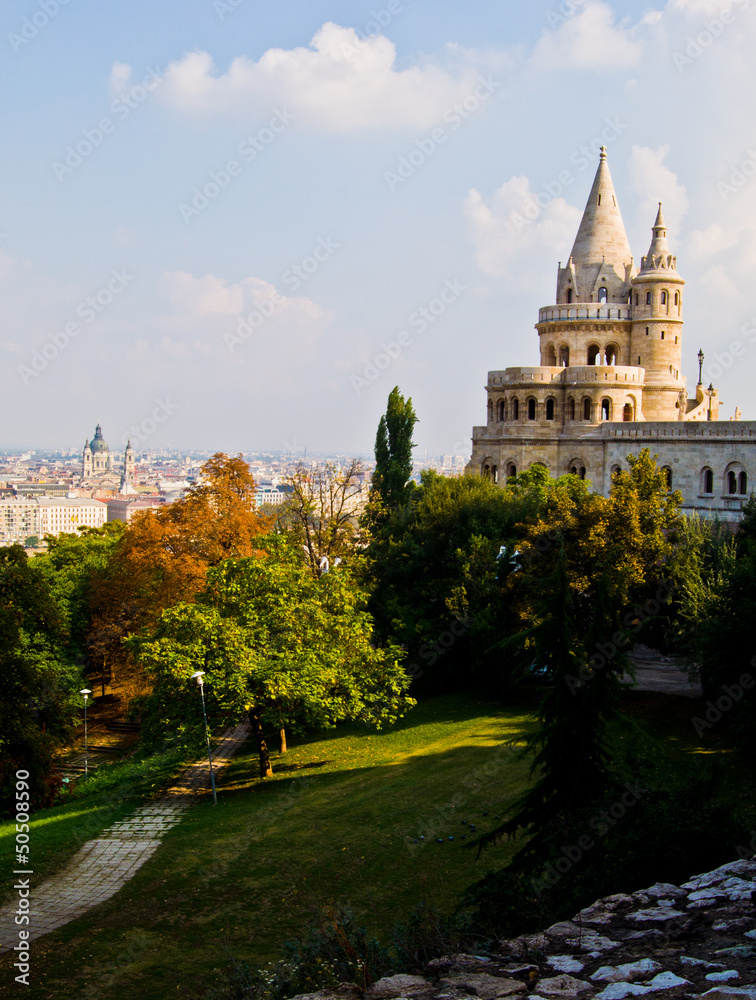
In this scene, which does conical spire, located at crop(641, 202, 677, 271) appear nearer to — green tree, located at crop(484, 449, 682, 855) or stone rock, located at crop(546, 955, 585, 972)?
green tree, located at crop(484, 449, 682, 855)

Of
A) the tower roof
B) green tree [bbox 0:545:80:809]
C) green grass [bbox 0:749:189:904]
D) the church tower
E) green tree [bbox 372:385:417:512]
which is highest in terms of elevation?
the tower roof

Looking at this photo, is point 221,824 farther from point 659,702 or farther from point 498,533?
point 498,533

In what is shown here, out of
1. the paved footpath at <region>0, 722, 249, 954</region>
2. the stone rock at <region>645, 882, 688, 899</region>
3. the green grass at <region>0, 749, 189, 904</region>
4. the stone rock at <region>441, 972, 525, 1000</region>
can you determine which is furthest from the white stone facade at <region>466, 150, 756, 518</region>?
the stone rock at <region>441, 972, 525, 1000</region>

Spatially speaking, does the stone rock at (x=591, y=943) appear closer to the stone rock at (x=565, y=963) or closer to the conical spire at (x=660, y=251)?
the stone rock at (x=565, y=963)

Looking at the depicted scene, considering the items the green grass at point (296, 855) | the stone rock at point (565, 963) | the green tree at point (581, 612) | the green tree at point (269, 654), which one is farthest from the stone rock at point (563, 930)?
the green tree at point (269, 654)

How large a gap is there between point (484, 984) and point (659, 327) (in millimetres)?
45523

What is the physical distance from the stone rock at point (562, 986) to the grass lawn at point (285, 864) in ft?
8.53

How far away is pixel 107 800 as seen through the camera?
19531mm

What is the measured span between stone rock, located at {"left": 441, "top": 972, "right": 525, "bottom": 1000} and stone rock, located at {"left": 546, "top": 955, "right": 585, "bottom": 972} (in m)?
0.40

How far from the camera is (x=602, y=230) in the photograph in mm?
48906

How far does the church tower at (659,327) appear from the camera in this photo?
155 ft

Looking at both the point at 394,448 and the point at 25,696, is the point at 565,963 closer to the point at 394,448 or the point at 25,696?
the point at 25,696

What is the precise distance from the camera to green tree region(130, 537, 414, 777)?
65.7ft

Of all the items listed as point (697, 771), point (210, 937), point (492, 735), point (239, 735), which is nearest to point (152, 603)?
point (239, 735)
